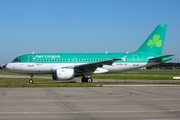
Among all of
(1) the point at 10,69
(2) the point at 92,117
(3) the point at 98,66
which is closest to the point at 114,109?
(2) the point at 92,117

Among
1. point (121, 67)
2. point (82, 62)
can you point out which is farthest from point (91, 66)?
point (121, 67)

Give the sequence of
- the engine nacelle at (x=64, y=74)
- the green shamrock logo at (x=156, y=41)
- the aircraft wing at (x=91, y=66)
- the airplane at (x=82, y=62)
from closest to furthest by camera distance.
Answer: the engine nacelle at (x=64, y=74) < the aircraft wing at (x=91, y=66) < the airplane at (x=82, y=62) < the green shamrock logo at (x=156, y=41)

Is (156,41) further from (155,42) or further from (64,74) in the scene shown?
(64,74)

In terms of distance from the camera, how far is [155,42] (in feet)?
113

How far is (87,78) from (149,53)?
7.38 metres

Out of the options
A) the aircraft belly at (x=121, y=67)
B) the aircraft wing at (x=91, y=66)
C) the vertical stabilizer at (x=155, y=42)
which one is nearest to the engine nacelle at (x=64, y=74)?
the aircraft wing at (x=91, y=66)

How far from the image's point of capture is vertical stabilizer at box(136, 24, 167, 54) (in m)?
34.5

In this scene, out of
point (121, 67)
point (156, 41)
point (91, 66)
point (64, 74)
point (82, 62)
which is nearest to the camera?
point (64, 74)

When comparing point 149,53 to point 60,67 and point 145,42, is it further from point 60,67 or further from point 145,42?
point 60,67

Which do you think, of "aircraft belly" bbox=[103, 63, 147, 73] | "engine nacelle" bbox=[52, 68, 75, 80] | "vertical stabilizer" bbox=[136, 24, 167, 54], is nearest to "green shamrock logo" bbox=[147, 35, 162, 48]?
"vertical stabilizer" bbox=[136, 24, 167, 54]

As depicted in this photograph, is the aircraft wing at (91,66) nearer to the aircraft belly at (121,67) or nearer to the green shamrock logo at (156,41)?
the aircraft belly at (121,67)

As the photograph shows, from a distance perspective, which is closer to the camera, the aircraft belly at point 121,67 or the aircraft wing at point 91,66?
the aircraft wing at point 91,66

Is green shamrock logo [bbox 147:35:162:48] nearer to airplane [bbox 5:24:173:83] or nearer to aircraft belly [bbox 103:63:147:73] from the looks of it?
airplane [bbox 5:24:173:83]

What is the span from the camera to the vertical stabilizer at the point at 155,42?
3447 cm
